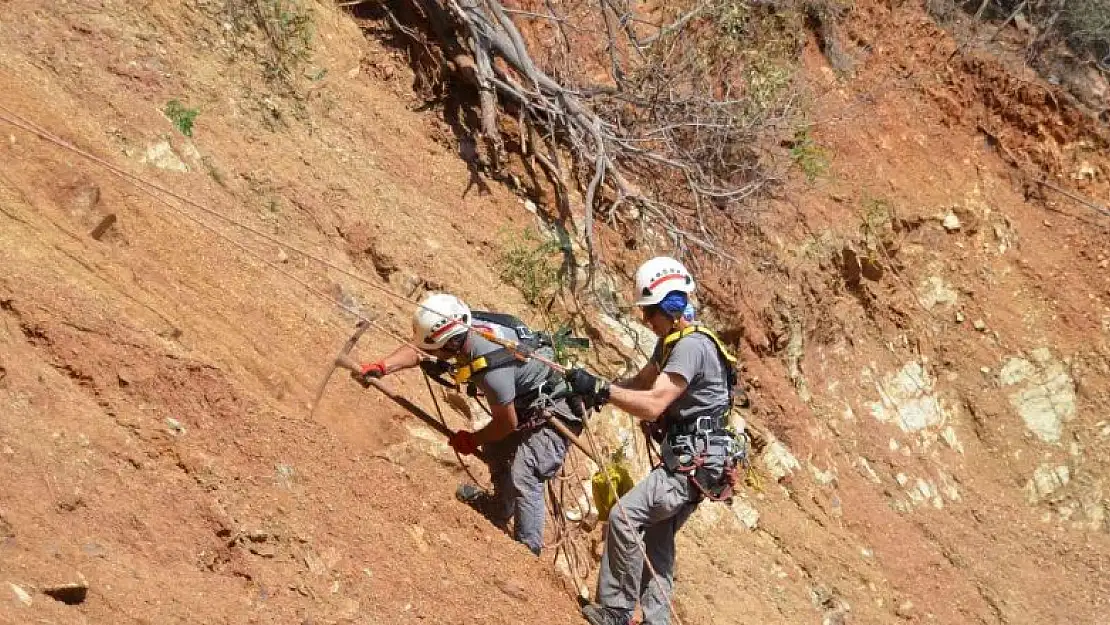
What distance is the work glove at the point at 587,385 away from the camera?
5887 millimetres

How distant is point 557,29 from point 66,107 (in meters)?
5.25

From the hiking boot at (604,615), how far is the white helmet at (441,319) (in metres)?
1.55

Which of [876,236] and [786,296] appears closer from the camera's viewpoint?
[786,296]

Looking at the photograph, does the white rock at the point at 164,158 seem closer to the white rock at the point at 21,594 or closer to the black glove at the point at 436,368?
the black glove at the point at 436,368

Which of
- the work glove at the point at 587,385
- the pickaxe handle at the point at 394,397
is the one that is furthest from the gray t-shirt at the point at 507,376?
the pickaxe handle at the point at 394,397

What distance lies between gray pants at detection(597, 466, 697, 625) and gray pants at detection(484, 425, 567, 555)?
42 cm

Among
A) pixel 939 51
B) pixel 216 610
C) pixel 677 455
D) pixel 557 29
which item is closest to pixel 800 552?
pixel 677 455

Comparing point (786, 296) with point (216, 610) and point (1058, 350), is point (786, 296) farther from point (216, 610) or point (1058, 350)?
point (216, 610)

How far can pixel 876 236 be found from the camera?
41.9 ft

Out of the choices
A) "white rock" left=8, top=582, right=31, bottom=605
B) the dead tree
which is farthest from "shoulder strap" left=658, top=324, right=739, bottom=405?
the dead tree

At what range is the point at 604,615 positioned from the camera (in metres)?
6.26

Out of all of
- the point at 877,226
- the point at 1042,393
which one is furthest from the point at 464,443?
the point at 1042,393

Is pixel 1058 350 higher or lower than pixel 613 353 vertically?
higher

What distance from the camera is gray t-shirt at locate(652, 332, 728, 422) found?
6.03 m
